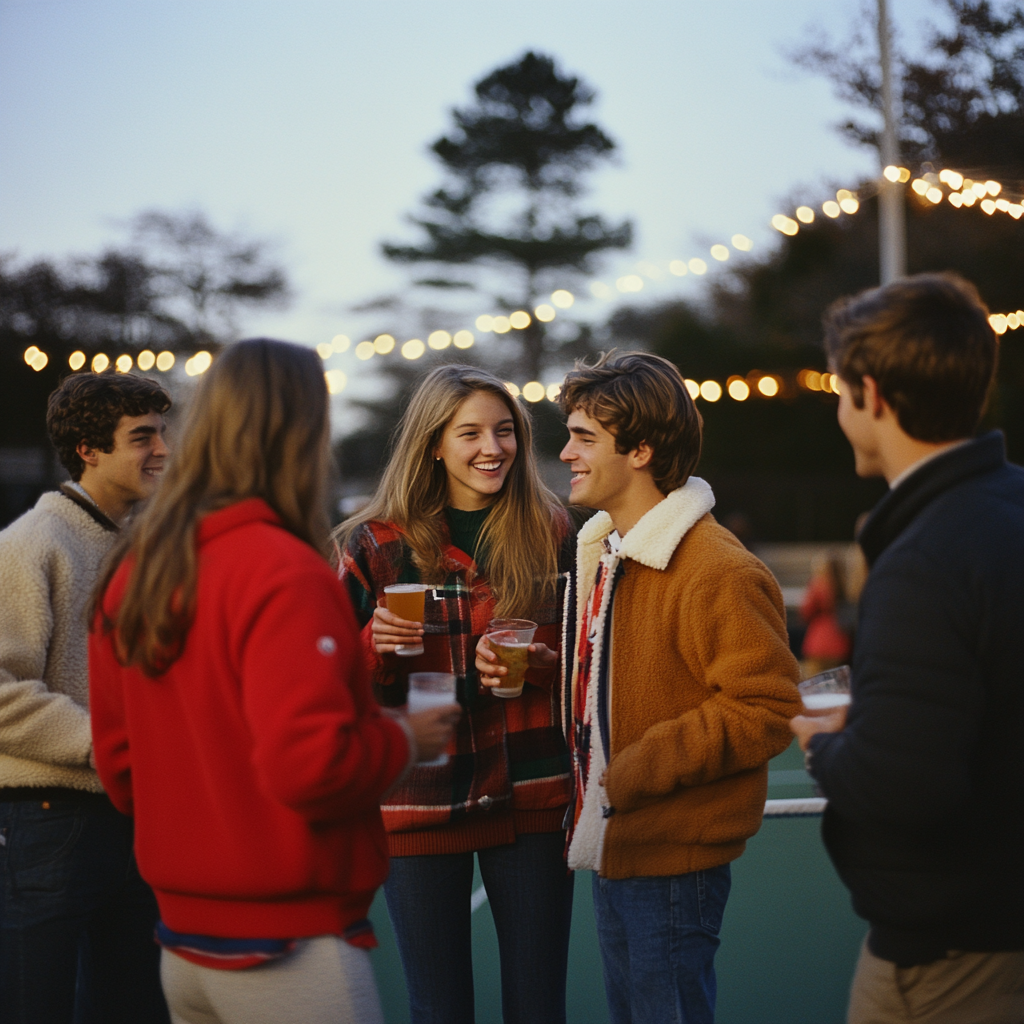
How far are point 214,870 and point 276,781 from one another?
222 millimetres

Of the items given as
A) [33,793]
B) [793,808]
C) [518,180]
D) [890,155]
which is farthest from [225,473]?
[518,180]

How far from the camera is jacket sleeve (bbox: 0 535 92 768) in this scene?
6.86 feet

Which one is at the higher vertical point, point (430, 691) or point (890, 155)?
point (890, 155)

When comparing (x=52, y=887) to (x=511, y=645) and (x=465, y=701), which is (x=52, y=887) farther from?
(x=511, y=645)

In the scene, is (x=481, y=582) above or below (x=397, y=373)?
below

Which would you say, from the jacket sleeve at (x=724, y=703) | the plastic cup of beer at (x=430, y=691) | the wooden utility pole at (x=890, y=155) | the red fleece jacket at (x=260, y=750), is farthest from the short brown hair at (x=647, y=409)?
the wooden utility pole at (x=890, y=155)

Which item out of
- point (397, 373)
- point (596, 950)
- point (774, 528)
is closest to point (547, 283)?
point (397, 373)

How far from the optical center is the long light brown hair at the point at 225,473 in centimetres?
144

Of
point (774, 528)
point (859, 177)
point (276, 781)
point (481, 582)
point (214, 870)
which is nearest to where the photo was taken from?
point (276, 781)

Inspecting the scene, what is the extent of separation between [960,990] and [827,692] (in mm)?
476

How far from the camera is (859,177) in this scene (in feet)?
62.7

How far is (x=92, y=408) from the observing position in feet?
7.64

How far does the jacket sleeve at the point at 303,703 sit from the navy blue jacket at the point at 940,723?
0.69 metres

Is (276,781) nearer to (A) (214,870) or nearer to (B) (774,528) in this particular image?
(A) (214,870)
